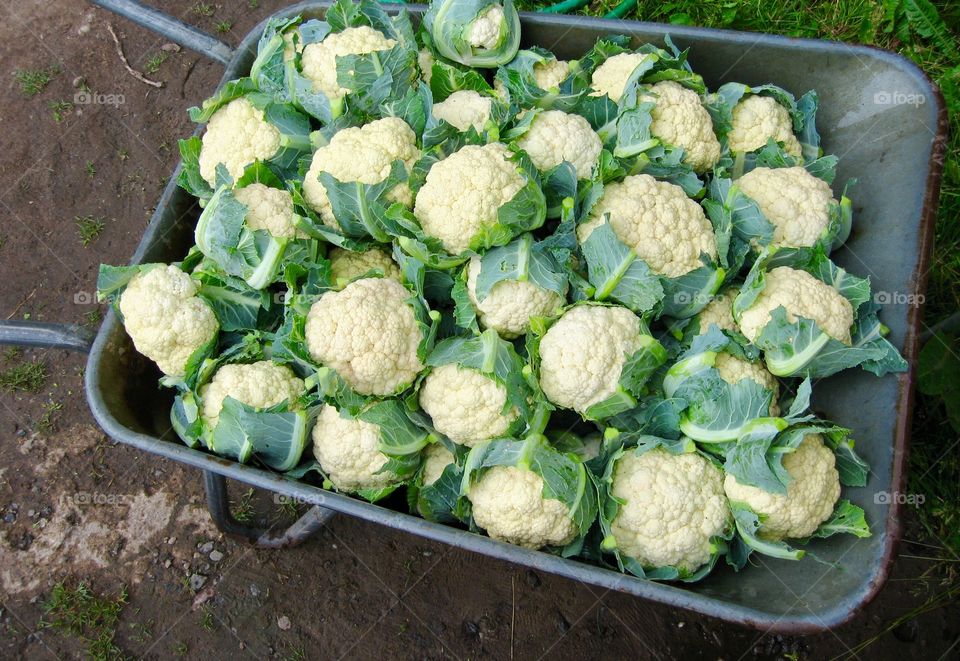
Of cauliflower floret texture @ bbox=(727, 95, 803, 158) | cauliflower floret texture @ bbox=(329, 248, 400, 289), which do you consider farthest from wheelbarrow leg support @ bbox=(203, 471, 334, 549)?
cauliflower floret texture @ bbox=(727, 95, 803, 158)

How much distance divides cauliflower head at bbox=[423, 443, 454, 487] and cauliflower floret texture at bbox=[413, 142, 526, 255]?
60 cm

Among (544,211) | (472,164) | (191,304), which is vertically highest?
(472,164)

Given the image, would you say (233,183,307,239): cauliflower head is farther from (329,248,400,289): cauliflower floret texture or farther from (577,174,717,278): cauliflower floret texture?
(577,174,717,278): cauliflower floret texture

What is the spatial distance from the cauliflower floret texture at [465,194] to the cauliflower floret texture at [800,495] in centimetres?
100

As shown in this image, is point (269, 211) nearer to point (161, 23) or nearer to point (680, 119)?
point (161, 23)

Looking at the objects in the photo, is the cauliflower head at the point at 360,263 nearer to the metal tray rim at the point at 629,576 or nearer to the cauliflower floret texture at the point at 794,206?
the metal tray rim at the point at 629,576

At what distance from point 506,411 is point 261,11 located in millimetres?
3372

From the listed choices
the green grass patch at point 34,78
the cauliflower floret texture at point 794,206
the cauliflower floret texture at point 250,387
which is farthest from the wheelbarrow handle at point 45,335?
the green grass patch at point 34,78

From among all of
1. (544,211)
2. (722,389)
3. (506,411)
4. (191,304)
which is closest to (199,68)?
(191,304)

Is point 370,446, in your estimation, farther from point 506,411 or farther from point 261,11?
point 261,11

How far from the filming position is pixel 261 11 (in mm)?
4129

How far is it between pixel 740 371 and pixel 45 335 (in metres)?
1.94

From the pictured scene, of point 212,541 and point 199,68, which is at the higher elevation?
point 199,68

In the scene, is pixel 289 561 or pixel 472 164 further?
pixel 289 561
